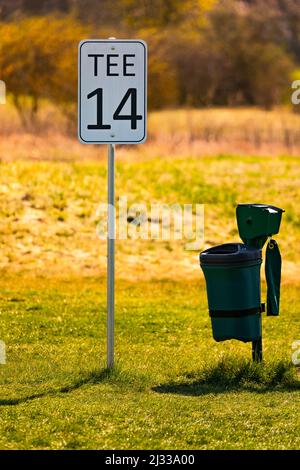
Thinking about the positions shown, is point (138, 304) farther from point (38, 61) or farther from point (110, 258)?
point (38, 61)

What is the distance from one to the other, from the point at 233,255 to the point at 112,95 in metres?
1.57

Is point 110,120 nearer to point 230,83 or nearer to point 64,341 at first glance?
point 64,341

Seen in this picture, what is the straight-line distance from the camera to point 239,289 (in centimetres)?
866

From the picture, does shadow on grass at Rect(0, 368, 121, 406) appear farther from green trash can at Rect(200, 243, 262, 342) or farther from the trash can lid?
the trash can lid

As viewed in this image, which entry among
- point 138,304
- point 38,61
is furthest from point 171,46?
point 138,304

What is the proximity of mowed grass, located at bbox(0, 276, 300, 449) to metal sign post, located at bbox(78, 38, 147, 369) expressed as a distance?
1.47 metres

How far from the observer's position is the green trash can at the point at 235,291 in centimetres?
862

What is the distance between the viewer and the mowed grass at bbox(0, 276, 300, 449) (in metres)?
7.00

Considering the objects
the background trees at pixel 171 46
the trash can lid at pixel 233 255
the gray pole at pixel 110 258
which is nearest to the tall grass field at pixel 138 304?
the gray pole at pixel 110 258

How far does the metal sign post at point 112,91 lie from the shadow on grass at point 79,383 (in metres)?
1.31

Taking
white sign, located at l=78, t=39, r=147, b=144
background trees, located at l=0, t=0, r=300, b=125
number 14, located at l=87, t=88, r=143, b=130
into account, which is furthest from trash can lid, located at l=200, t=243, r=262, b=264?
background trees, located at l=0, t=0, r=300, b=125

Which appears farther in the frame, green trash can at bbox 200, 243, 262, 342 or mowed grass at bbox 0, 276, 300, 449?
green trash can at bbox 200, 243, 262, 342

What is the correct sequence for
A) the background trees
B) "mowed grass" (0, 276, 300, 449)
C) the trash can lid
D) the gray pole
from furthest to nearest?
the background trees, the gray pole, the trash can lid, "mowed grass" (0, 276, 300, 449)

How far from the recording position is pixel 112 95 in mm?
8695
